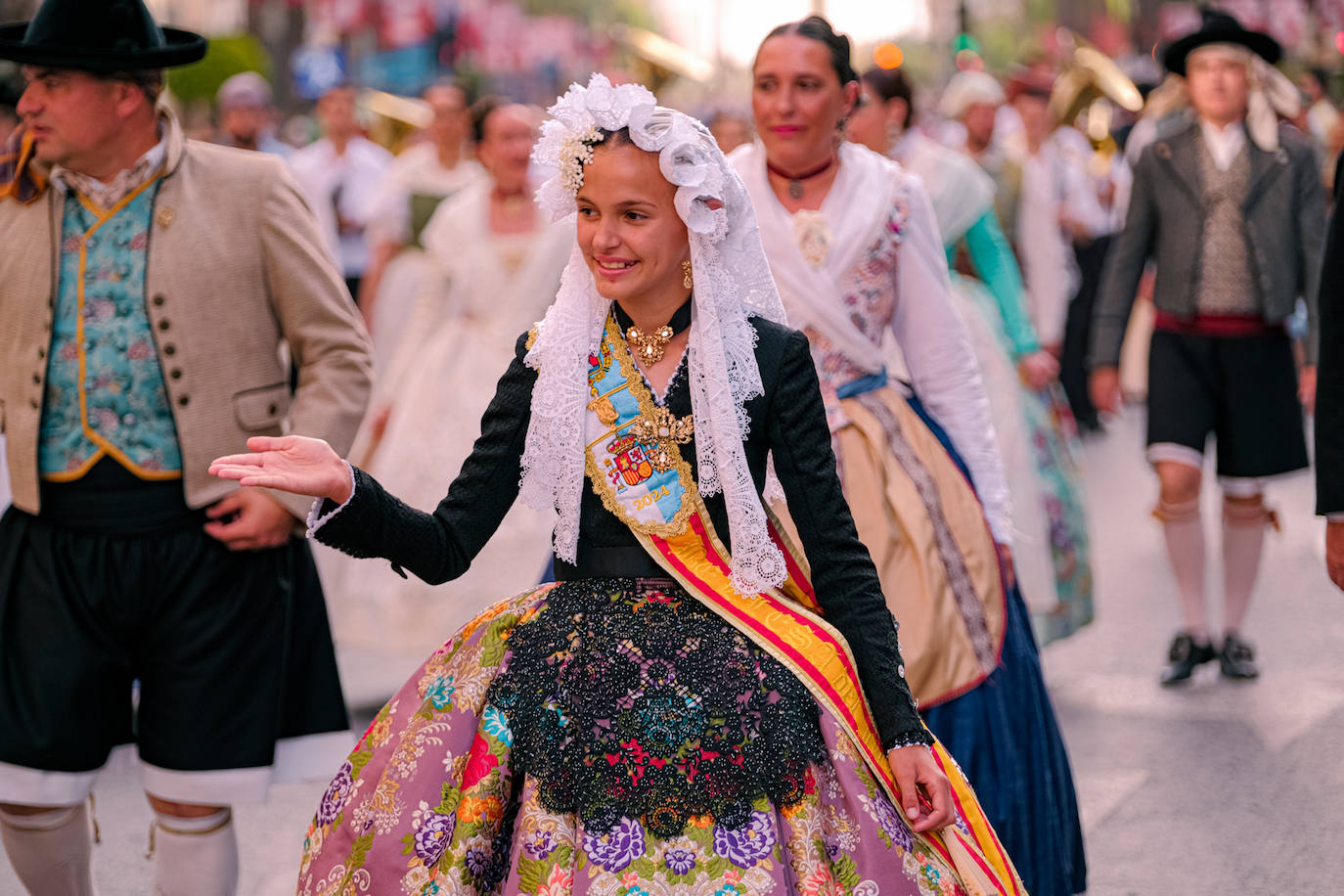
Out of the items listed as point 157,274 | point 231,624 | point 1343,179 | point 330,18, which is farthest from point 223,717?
point 330,18

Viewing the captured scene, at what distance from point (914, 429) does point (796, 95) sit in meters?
0.87

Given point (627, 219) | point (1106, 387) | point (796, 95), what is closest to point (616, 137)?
point (627, 219)

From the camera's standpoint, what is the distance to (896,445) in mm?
4441

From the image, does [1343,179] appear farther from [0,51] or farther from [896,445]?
[0,51]

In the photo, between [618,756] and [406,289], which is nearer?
[618,756]

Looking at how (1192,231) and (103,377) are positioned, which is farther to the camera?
(1192,231)

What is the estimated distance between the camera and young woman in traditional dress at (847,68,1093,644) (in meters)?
6.30

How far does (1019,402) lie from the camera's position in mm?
7035

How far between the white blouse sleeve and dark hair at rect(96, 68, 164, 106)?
5.90ft

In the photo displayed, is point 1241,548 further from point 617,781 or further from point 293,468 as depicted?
point 293,468

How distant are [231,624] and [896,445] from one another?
164cm

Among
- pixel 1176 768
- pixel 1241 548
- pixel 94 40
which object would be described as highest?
pixel 94 40

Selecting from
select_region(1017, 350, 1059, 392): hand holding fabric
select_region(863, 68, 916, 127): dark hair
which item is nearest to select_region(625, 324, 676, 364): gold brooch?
select_region(1017, 350, 1059, 392): hand holding fabric

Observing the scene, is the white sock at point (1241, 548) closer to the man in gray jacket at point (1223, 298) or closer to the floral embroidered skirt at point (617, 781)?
the man in gray jacket at point (1223, 298)
